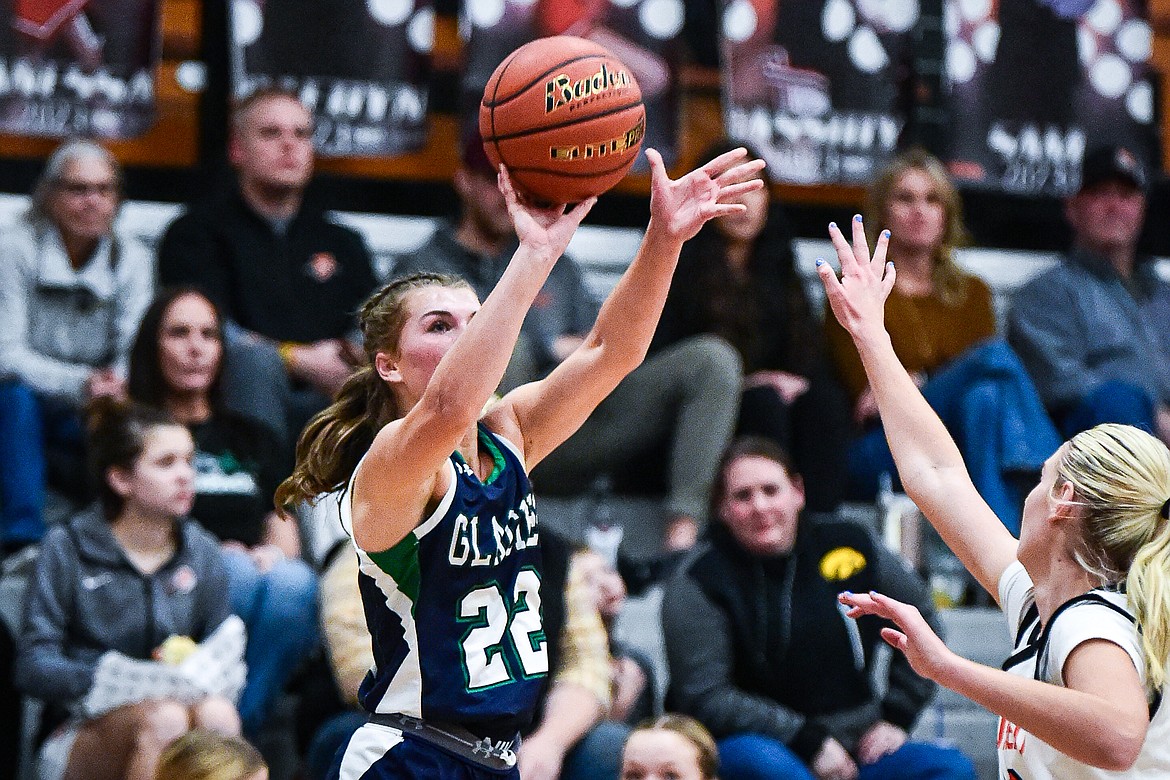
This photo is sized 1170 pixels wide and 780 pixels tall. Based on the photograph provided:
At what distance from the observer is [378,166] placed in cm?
817

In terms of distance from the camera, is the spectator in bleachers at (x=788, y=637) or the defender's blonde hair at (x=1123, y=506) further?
the spectator in bleachers at (x=788, y=637)

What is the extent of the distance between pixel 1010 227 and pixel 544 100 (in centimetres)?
601

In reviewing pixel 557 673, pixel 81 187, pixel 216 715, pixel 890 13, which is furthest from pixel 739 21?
pixel 216 715

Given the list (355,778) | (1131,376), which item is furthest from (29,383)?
(1131,376)

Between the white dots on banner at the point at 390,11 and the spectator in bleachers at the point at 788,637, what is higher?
the white dots on banner at the point at 390,11

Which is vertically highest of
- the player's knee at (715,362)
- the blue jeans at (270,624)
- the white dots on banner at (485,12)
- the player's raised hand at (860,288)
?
the white dots on banner at (485,12)

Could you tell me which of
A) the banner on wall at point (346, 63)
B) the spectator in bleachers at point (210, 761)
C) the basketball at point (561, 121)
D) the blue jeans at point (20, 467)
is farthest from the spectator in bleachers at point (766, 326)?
the basketball at point (561, 121)

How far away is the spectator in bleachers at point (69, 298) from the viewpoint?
633 cm

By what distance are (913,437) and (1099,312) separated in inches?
165

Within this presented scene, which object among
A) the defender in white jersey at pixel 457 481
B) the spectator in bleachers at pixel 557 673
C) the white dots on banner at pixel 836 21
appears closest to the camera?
the defender in white jersey at pixel 457 481

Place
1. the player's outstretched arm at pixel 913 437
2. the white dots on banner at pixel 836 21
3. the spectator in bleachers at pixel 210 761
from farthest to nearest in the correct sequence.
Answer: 1. the white dots on banner at pixel 836 21
2. the spectator in bleachers at pixel 210 761
3. the player's outstretched arm at pixel 913 437

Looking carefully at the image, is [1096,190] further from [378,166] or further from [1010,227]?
[378,166]

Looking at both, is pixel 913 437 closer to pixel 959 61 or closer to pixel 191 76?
pixel 959 61

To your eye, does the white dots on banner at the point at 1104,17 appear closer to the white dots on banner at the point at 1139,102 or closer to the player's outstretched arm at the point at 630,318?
the white dots on banner at the point at 1139,102
